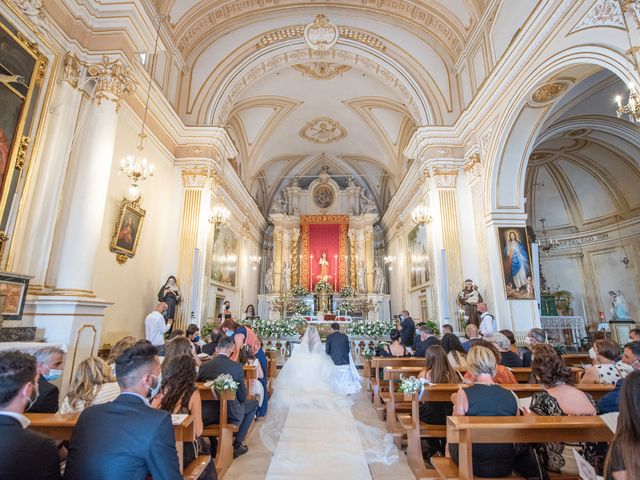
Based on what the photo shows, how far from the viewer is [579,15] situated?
4770 millimetres

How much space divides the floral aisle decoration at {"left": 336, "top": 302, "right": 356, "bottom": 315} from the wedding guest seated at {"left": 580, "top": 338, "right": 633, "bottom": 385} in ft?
37.0

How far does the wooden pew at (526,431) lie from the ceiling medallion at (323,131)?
43.6 ft

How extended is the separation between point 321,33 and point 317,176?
829 cm

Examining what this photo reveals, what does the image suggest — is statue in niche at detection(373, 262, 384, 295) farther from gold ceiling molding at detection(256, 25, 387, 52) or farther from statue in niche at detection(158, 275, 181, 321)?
statue in niche at detection(158, 275, 181, 321)

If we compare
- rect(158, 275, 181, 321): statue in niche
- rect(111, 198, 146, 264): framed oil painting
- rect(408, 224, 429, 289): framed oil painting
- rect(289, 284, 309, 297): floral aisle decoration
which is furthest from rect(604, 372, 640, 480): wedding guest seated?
rect(289, 284, 309, 297): floral aisle decoration

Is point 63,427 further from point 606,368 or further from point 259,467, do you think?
point 606,368

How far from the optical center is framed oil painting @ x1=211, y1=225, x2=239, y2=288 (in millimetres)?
9742

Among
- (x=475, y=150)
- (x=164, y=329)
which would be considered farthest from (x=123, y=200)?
(x=475, y=150)

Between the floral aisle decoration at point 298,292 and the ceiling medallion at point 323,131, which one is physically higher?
the ceiling medallion at point 323,131

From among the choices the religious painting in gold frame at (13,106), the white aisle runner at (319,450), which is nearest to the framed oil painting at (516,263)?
the white aisle runner at (319,450)

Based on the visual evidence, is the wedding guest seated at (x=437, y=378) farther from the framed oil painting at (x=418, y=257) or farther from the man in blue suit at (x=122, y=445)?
the framed oil painting at (x=418, y=257)

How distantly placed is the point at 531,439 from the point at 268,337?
24.8 feet

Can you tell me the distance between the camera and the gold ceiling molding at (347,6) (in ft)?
27.7

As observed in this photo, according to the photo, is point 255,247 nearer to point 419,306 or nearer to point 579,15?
point 419,306
